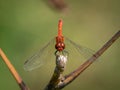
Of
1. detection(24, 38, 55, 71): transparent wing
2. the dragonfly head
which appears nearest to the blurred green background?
detection(24, 38, 55, 71): transparent wing

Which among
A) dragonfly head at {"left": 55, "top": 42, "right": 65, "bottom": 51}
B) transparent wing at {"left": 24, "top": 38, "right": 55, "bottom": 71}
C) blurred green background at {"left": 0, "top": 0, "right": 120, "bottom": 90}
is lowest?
blurred green background at {"left": 0, "top": 0, "right": 120, "bottom": 90}

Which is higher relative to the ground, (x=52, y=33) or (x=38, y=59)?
(x=38, y=59)

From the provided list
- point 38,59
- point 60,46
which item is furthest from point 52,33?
point 60,46

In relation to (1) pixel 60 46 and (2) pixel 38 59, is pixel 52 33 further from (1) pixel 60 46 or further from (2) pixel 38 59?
(1) pixel 60 46

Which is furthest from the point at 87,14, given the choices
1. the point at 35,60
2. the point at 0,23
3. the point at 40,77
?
the point at 35,60

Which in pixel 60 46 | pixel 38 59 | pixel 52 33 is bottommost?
pixel 52 33

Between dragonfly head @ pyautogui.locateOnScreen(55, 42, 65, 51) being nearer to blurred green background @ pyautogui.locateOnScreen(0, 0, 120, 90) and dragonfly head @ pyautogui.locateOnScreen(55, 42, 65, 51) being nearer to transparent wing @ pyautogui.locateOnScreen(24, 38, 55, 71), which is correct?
transparent wing @ pyautogui.locateOnScreen(24, 38, 55, 71)

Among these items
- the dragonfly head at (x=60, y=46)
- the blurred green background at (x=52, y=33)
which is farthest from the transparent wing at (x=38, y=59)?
the blurred green background at (x=52, y=33)

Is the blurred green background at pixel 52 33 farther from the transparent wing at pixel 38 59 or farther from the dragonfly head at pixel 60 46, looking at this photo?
the dragonfly head at pixel 60 46

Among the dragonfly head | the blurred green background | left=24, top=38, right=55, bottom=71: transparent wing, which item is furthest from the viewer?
the blurred green background
